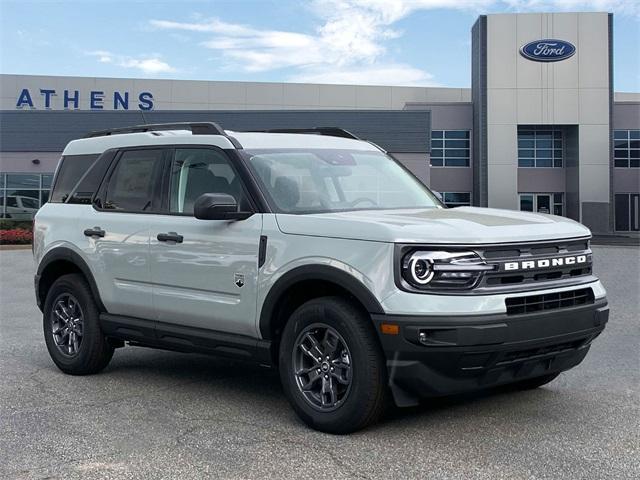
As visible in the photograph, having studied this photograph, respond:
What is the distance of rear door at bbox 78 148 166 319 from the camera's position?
6.16 metres

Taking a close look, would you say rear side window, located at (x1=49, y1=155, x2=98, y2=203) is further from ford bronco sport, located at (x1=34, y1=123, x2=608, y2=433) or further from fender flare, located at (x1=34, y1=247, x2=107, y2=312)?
fender flare, located at (x1=34, y1=247, x2=107, y2=312)

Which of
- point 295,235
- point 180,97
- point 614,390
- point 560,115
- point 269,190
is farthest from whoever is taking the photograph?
point 180,97

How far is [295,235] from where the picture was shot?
5098 millimetres

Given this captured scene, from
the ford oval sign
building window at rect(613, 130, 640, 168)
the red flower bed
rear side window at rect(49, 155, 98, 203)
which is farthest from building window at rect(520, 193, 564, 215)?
rear side window at rect(49, 155, 98, 203)

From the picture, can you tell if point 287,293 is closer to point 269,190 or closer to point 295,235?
point 295,235

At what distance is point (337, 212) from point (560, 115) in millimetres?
43036

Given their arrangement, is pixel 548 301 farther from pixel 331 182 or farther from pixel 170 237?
pixel 170 237

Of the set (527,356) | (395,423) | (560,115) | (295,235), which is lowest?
(395,423)

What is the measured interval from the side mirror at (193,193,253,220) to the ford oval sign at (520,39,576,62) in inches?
1695

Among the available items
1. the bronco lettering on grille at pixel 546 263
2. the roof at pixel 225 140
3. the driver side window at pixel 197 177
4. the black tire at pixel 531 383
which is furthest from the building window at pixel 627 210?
the driver side window at pixel 197 177

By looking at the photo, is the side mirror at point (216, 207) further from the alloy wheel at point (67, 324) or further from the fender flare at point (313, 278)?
the alloy wheel at point (67, 324)

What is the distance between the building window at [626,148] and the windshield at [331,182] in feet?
144

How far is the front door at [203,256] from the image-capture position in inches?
211

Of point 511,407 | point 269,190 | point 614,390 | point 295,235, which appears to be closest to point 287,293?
point 295,235
